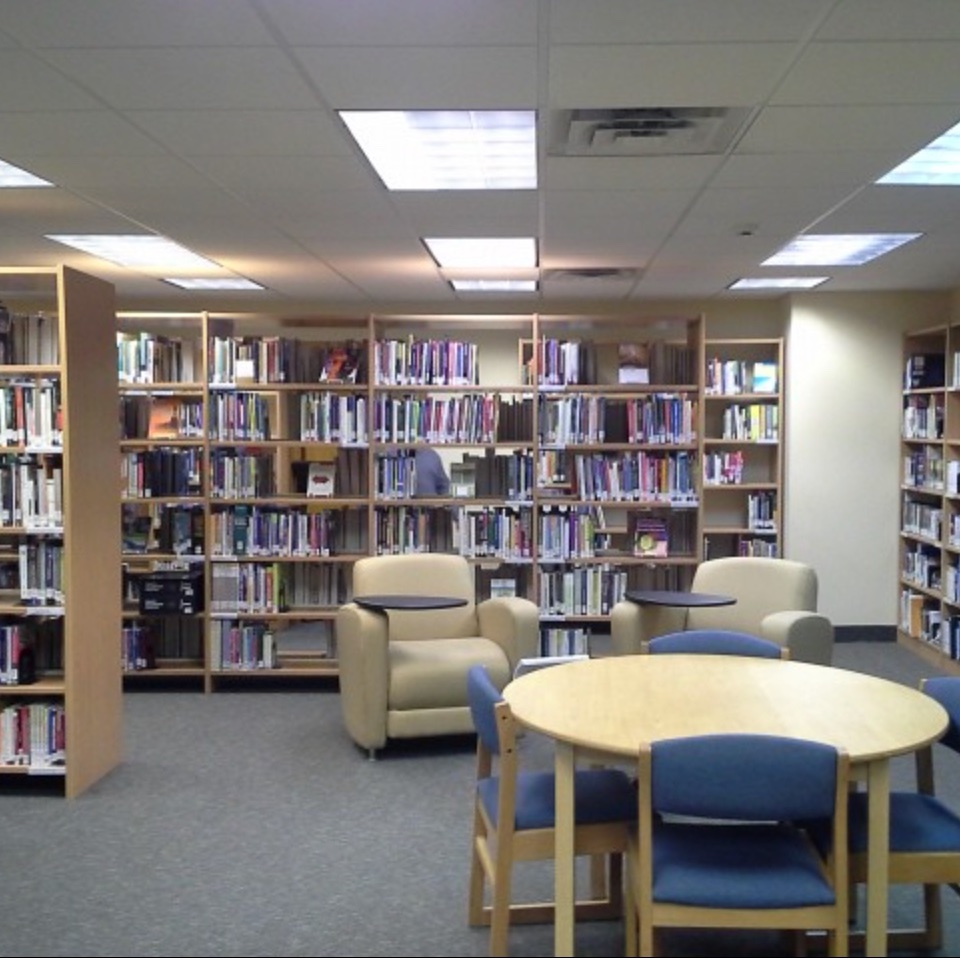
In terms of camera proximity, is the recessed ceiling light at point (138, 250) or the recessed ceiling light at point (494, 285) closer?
the recessed ceiling light at point (138, 250)

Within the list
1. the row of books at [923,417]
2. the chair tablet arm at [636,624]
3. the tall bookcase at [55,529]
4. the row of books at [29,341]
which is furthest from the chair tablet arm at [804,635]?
the row of books at [29,341]

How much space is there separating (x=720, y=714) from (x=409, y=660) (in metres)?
2.39

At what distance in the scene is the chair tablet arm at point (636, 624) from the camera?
5.54 meters

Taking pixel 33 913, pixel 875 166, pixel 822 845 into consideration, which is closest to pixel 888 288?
pixel 875 166

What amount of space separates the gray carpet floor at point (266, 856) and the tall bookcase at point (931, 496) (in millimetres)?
2441

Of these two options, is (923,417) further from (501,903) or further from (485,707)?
(501,903)

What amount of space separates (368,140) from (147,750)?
125 inches

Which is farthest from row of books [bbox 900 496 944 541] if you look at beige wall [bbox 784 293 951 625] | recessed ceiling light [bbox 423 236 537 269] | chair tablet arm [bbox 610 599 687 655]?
recessed ceiling light [bbox 423 236 537 269]

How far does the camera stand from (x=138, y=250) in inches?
255

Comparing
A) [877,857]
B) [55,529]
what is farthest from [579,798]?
[55,529]

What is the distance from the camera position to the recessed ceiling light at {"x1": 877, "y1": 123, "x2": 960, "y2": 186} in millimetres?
3891

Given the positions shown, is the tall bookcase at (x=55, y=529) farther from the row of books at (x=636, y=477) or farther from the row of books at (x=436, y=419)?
the row of books at (x=636, y=477)

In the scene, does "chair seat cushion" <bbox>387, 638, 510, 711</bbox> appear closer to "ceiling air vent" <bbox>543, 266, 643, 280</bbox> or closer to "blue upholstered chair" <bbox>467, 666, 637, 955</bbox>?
"blue upholstered chair" <bbox>467, 666, 637, 955</bbox>

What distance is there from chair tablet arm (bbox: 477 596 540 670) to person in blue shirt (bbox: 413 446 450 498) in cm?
125
